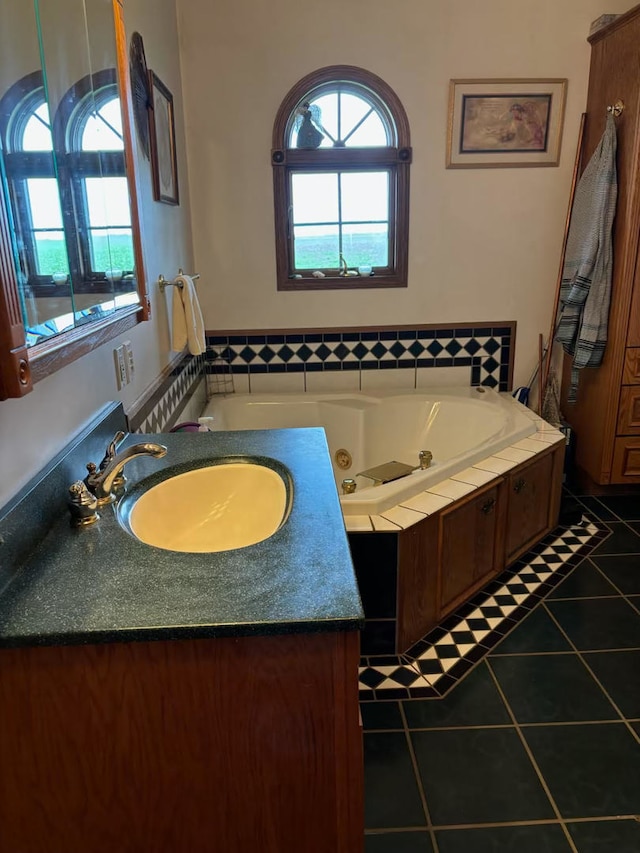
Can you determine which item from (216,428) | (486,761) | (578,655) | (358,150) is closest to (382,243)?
(358,150)

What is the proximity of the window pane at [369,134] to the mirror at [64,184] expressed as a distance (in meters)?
1.84

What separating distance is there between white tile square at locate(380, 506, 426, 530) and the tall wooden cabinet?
1552 millimetres

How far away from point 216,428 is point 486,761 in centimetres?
196

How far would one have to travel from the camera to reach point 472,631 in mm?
2242

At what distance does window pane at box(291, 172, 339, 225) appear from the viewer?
10.7 ft

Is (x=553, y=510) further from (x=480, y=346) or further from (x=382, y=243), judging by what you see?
(x=382, y=243)

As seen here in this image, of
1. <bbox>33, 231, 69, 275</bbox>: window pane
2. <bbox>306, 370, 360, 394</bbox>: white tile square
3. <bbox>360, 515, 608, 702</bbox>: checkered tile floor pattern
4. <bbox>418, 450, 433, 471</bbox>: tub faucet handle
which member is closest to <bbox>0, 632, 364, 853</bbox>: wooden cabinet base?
<bbox>33, 231, 69, 275</bbox>: window pane

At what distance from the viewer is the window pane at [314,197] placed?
3258 mm

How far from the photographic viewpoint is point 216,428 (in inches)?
123

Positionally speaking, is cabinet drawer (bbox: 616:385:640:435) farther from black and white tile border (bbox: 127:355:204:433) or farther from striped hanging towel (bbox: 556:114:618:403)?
black and white tile border (bbox: 127:355:204:433)

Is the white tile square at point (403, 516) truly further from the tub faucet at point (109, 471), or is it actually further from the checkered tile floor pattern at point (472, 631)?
the tub faucet at point (109, 471)

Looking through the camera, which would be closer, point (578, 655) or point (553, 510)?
point (578, 655)

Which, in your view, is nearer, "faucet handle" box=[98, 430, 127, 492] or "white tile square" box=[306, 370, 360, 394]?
"faucet handle" box=[98, 430, 127, 492]

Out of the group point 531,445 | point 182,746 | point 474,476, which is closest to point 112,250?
point 182,746
